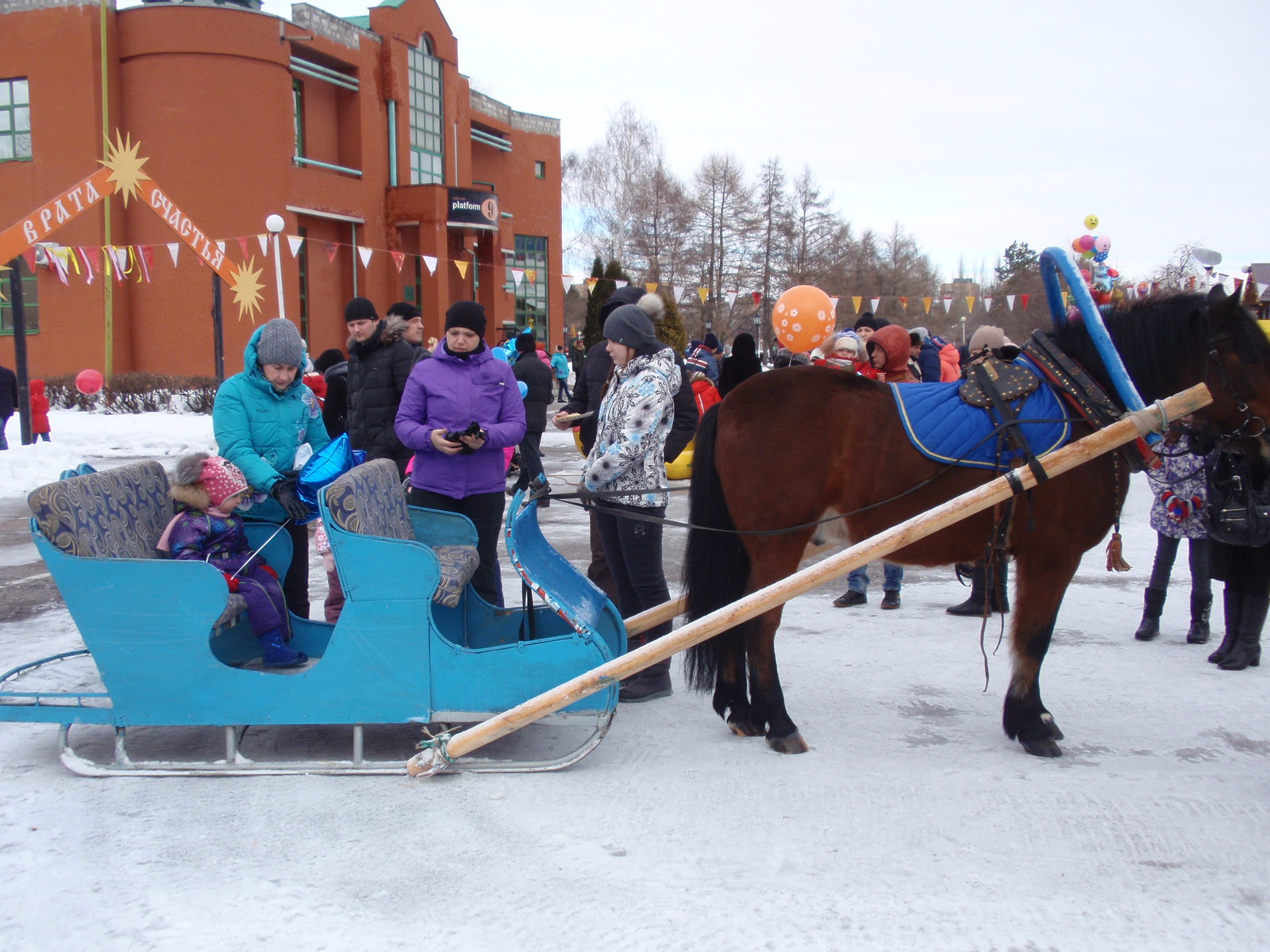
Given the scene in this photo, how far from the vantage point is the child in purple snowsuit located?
3811 mm

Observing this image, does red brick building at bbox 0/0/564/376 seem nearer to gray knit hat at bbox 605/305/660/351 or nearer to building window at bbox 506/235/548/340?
building window at bbox 506/235/548/340

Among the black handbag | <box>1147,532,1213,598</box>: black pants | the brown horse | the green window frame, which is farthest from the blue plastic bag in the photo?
the green window frame

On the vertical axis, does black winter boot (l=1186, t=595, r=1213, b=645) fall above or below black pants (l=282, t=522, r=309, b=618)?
below

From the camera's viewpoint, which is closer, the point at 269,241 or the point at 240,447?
the point at 240,447

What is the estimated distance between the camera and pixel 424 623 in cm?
342

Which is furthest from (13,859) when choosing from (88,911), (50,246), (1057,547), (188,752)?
(50,246)

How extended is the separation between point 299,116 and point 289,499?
23.6 metres

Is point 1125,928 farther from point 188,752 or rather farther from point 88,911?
point 188,752

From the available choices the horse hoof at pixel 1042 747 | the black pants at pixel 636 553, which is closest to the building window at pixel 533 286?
the black pants at pixel 636 553

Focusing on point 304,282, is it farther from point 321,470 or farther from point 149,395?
point 321,470

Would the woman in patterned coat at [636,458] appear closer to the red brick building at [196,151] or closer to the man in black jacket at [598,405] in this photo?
the man in black jacket at [598,405]

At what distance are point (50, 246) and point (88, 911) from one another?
1943 centimetres

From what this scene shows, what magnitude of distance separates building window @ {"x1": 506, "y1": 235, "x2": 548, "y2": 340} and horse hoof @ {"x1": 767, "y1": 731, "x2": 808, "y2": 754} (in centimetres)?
3182

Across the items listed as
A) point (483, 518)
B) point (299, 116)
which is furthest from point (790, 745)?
point (299, 116)
